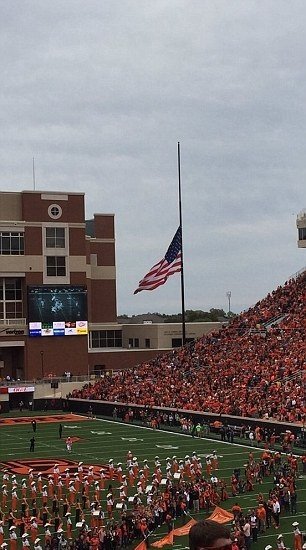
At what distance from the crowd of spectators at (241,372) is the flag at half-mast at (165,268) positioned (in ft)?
16.0

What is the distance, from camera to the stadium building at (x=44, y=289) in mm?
58375

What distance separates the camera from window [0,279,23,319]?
2309 inches

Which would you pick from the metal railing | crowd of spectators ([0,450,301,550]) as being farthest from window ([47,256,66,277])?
crowd of spectators ([0,450,301,550])

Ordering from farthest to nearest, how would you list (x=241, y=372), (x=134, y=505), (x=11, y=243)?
(x=11, y=243) < (x=241, y=372) < (x=134, y=505)

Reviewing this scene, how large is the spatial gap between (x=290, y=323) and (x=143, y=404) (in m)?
9.68

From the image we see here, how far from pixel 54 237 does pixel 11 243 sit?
320 centimetres

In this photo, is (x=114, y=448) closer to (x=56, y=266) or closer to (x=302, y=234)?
(x=56, y=266)

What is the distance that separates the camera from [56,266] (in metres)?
60.1

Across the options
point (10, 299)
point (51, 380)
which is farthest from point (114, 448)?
point (10, 299)

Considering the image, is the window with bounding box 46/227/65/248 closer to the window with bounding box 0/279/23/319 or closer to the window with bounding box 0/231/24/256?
the window with bounding box 0/231/24/256

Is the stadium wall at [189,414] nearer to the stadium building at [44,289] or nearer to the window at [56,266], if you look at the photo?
the stadium building at [44,289]

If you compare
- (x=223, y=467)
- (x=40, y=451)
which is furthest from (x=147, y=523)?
(x=40, y=451)

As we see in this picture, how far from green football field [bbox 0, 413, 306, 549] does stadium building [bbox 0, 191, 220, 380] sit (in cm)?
1498

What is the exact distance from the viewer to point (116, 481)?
88.5 ft
